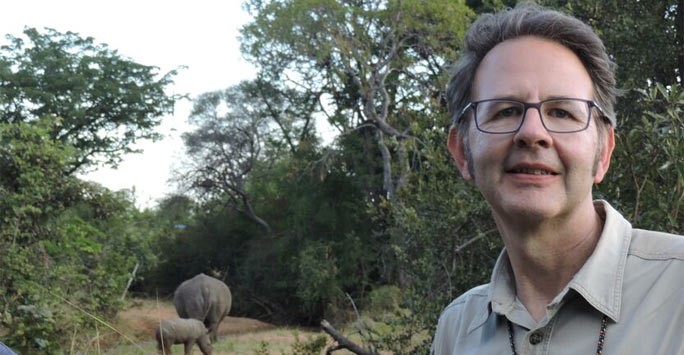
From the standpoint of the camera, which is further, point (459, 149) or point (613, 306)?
point (459, 149)

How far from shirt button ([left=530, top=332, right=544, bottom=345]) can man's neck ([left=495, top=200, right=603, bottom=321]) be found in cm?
8

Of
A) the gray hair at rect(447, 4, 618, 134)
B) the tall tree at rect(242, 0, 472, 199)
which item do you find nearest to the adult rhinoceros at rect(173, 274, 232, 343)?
the tall tree at rect(242, 0, 472, 199)

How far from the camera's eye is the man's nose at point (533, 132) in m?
1.55

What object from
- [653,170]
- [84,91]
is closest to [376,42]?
[84,91]

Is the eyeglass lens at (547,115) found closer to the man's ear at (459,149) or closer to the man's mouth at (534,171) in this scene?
the man's mouth at (534,171)

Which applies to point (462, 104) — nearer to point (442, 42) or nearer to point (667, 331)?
point (667, 331)

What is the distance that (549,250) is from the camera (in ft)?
5.25

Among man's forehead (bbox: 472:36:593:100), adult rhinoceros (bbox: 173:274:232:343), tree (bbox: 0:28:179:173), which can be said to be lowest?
adult rhinoceros (bbox: 173:274:232:343)

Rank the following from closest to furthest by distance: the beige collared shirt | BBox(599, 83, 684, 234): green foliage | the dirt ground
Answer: the beige collared shirt < BBox(599, 83, 684, 234): green foliage < the dirt ground

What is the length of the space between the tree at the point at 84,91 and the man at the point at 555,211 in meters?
23.6

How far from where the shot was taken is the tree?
80.0ft

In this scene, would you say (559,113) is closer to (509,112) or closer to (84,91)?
(509,112)

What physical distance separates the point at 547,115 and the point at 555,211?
0.61 ft

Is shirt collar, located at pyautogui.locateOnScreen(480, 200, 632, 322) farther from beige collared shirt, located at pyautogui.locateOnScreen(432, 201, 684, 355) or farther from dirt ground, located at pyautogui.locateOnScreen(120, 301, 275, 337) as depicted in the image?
dirt ground, located at pyautogui.locateOnScreen(120, 301, 275, 337)
